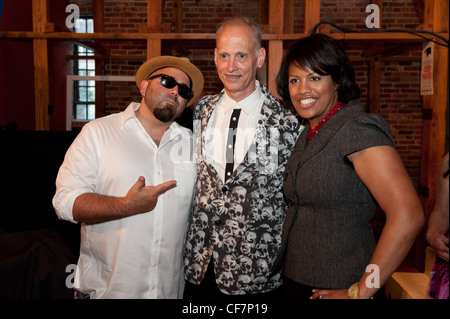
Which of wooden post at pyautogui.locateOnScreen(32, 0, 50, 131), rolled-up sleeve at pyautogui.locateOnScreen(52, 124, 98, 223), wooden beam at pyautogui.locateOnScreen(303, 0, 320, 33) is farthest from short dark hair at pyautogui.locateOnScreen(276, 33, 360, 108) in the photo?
wooden post at pyautogui.locateOnScreen(32, 0, 50, 131)

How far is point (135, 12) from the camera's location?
7125 mm

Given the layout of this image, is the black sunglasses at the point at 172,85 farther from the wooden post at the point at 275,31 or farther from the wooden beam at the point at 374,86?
the wooden beam at the point at 374,86

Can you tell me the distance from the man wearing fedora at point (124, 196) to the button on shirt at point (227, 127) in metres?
0.14

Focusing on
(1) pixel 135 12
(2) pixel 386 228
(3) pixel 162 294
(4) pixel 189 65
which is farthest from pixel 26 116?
(2) pixel 386 228

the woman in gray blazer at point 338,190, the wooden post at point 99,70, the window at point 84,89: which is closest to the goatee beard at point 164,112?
the woman in gray blazer at point 338,190

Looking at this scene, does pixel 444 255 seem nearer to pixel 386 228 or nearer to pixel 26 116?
pixel 386 228

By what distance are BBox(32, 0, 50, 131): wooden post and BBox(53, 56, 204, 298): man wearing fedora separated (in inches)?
68.3

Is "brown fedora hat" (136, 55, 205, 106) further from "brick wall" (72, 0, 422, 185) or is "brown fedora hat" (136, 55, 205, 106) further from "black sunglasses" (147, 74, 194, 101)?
"brick wall" (72, 0, 422, 185)

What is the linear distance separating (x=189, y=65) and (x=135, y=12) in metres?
5.73

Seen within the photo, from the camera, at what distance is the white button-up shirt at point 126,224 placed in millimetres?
1779

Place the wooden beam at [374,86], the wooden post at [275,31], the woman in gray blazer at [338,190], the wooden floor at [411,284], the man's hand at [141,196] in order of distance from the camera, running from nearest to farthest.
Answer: the wooden floor at [411,284], the woman in gray blazer at [338,190], the man's hand at [141,196], the wooden post at [275,31], the wooden beam at [374,86]

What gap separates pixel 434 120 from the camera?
3.49 metres

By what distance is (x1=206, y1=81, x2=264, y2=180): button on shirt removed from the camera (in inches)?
76.5

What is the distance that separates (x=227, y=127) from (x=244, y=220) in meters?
0.51
